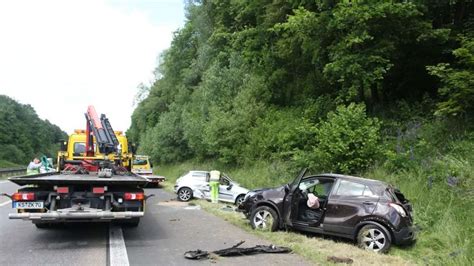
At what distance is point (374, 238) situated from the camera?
886 cm

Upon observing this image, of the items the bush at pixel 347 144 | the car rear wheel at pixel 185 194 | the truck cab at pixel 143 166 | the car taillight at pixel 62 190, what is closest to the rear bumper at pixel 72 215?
the car taillight at pixel 62 190

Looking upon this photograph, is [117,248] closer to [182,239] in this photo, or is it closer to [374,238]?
[182,239]

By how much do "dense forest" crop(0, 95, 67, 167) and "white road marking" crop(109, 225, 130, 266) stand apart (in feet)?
275

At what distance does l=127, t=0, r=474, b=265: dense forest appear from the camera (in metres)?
11.3

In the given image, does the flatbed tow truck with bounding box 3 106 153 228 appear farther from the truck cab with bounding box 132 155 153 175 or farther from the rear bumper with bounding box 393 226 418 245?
the truck cab with bounding box 132 155 153 175

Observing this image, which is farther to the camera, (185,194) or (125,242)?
(185,194)

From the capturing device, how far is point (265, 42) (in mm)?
24000

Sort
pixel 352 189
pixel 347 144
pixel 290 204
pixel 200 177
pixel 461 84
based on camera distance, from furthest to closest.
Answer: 1. pixel 200 177
2. pixel 347 144
3. pixel 461 84
4. pixel 290 204
5. pixel 352 189

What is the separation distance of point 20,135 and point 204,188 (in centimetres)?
10691

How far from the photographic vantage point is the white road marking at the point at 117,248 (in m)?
7.17

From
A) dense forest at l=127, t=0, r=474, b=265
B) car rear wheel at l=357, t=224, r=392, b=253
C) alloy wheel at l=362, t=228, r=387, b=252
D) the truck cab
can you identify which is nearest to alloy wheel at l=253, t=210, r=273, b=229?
car rear wheel at l=357, t=224, r=392, b=253

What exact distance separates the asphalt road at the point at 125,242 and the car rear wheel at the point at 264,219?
0.51 metres

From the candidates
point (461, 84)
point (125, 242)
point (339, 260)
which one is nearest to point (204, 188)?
point (125, 242)

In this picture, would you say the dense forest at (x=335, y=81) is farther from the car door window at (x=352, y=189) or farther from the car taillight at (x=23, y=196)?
the car taillight at (x=23, y=196)
